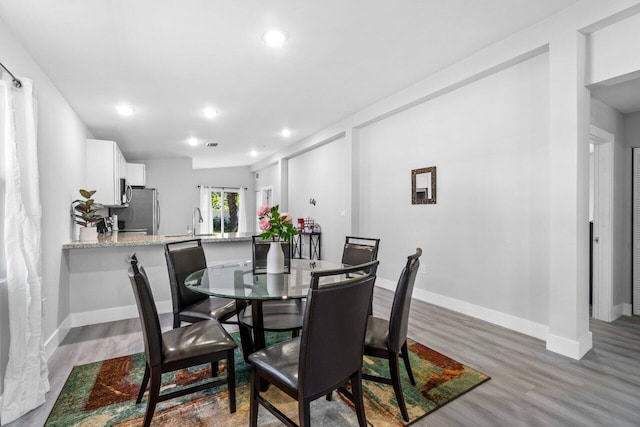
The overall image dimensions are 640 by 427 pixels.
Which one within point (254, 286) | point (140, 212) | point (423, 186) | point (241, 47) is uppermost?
point (241, 47)

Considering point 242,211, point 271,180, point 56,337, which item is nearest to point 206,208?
point 242,211

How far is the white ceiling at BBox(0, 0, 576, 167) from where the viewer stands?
2.24 metres

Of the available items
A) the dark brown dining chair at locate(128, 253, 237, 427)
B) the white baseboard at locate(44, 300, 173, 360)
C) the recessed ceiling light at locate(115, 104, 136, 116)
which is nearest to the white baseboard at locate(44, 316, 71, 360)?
the white baseboard at locate(44, 300, 173, 360)

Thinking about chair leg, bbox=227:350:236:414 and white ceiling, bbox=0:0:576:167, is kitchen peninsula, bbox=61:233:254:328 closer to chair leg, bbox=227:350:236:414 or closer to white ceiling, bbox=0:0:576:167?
white ceiling, bbox=0:0:576:167

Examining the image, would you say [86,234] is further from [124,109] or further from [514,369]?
[514,369]

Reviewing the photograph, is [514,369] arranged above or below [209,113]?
below

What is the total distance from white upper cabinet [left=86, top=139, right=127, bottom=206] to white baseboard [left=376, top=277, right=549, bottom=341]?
438cm

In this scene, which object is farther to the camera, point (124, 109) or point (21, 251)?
point (124, 109)

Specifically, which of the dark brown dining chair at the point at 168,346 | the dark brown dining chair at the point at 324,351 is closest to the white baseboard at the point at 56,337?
the dark brown dining chair at the point at 168,346

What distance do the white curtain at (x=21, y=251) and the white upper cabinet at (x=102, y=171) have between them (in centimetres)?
270

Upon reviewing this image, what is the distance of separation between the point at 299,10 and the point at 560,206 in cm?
255

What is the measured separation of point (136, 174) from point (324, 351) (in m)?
6.53

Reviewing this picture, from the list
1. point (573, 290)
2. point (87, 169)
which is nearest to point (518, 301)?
point (573, 290)

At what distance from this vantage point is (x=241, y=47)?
2.78 metres
